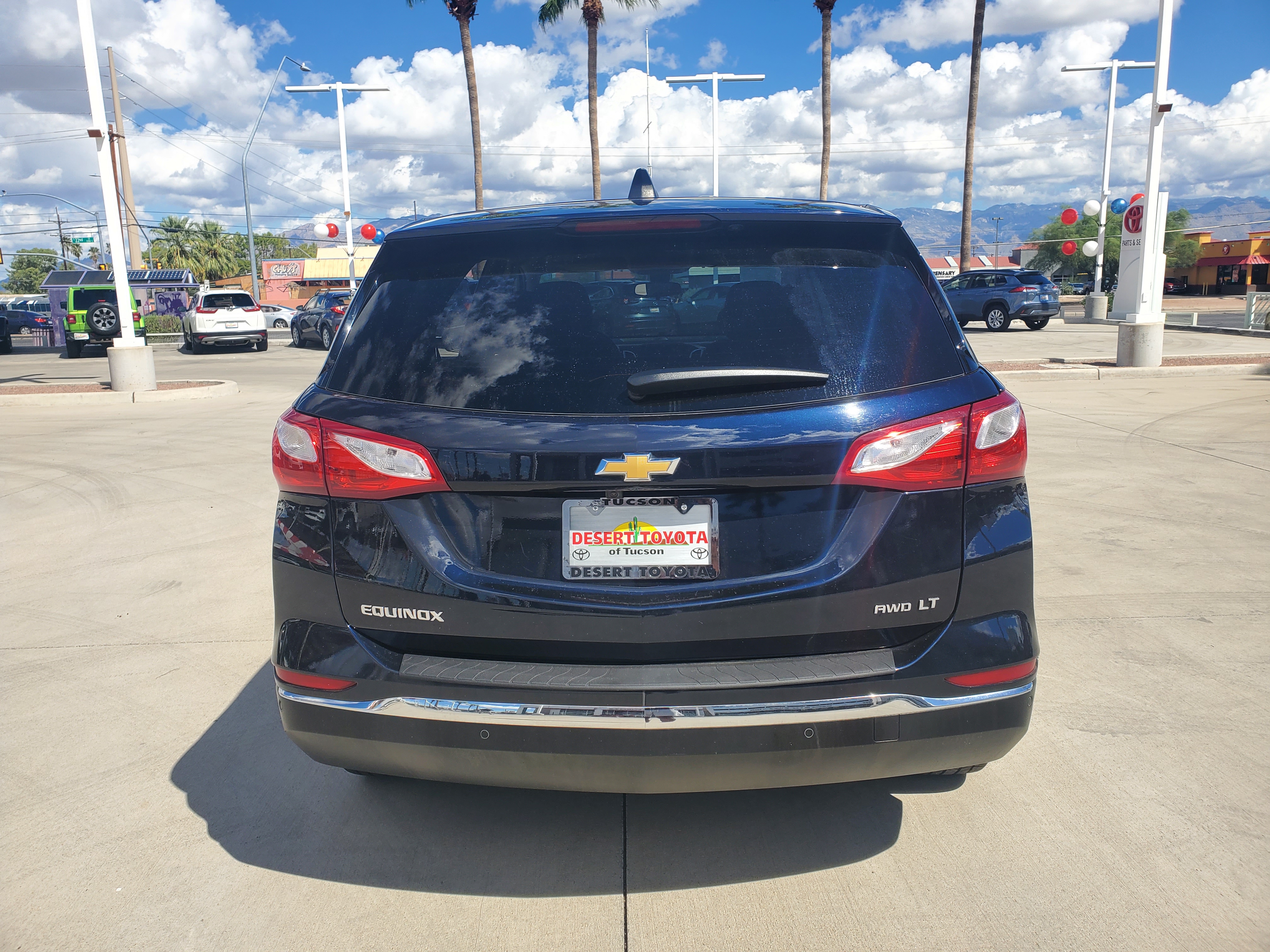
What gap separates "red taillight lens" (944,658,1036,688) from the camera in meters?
2.58

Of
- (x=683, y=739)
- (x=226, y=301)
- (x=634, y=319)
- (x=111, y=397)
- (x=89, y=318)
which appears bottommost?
(x=111, y=397)

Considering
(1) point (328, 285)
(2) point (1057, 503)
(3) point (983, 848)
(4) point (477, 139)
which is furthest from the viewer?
(1) point (328, 285)

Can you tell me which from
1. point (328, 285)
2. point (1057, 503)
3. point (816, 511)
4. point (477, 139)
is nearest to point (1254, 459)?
point (1057, 503)

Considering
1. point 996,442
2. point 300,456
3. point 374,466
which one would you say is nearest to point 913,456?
point 996,442

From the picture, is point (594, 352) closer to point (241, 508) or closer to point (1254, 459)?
point (241, 508)

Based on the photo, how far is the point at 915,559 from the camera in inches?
100

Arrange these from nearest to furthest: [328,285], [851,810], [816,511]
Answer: [816,511] → [851,810] → [328,285]

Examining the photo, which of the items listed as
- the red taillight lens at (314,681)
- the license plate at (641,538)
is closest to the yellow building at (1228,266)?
the license plate at (641,538)

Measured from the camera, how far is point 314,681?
2719mm

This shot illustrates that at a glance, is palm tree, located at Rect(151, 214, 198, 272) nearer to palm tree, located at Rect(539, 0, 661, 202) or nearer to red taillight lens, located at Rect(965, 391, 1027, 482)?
palm tree, located at Rect(539, 0, 661, 202)

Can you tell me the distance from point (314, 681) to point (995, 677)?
6.02ft

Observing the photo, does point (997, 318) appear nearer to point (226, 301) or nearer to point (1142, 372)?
point (1142, 372)

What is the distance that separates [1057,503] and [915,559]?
5411 millimetres

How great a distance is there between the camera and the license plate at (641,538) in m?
2.50
